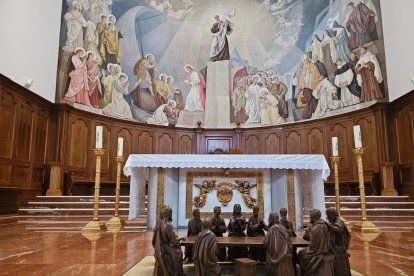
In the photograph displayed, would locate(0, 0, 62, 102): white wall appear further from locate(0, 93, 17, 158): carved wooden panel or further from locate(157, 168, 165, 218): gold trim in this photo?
locate(157, 168, 165, 218): gold trim

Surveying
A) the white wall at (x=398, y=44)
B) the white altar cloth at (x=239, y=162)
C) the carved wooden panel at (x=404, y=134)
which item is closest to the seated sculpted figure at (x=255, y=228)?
the white altar cloth at (x=239, y=162)

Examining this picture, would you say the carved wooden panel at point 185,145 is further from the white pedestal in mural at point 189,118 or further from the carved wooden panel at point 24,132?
the carved wooden panel at point 24,132

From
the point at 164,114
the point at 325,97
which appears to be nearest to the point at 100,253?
the point at 164,114

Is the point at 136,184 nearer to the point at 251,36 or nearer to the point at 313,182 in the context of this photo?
the point at 313,182

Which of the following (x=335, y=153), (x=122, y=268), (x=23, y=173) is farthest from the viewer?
(x=23, y=173)

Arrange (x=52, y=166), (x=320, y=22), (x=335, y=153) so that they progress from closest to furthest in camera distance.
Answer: (x=335, y=153) < (x=52, y=166) < (x=320, y=22)

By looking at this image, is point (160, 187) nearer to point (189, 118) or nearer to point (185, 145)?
point (185, 145)

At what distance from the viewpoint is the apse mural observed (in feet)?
38.9

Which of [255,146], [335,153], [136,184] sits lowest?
[136,184]

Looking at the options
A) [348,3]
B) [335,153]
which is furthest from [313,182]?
[348,3]

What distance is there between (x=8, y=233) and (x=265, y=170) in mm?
4840

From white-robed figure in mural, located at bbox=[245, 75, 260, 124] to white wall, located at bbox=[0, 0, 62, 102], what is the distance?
8.08 metres

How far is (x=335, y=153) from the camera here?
621 centimetres

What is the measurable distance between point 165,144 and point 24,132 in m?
5.83
